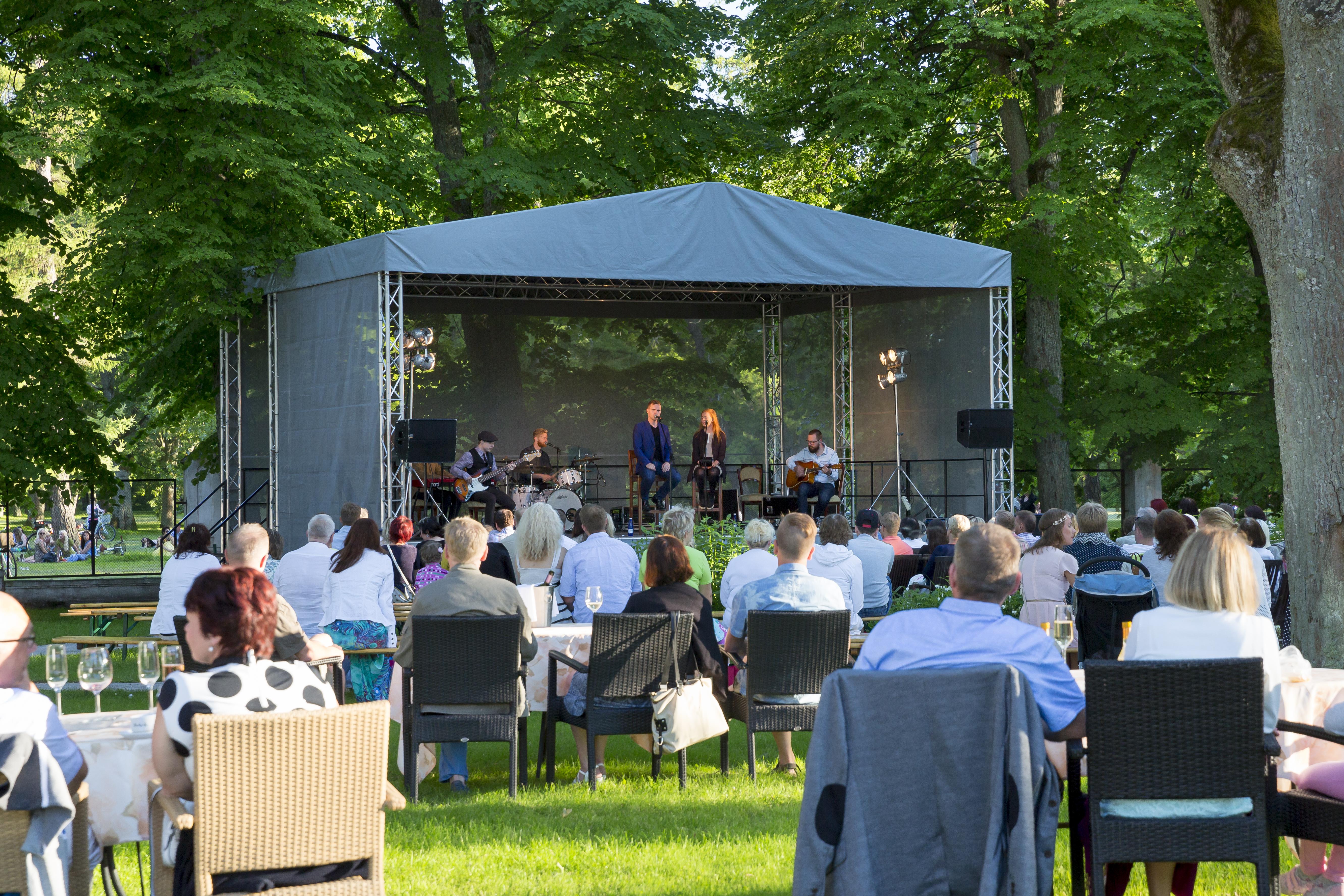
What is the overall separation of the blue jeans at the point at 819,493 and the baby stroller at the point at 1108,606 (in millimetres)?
7748

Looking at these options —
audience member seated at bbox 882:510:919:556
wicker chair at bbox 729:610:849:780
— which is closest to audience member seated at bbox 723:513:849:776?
wicker chair at bbox 729:610:849:780

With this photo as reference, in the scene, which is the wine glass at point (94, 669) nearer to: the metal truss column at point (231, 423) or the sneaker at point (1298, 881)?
the sneaker at point (1298, 881)

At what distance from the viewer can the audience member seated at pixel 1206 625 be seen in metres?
3.48

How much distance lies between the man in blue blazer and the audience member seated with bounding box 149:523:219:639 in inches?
284

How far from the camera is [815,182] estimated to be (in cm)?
1909

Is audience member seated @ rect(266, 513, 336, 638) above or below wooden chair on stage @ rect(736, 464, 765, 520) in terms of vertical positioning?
below

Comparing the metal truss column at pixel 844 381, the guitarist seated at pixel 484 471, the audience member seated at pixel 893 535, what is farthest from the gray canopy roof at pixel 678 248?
the audience member seated at pixel 893 535

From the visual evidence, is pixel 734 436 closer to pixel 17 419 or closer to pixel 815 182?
pixel 815 182

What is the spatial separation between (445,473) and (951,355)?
539 centimetres

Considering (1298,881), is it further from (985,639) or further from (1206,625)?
(985,639)

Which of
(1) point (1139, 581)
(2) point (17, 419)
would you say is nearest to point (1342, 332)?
(1) point (1139, 581)

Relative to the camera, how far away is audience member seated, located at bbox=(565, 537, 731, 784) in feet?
17.7

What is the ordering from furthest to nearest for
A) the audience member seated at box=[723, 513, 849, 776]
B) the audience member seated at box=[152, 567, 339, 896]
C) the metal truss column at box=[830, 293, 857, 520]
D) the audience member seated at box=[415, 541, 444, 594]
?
1. the metal truss column at box=[830, 293, 857, 520]
2. the audience member seated at box=[415, 541, 444, 594]
3. the audience member seated at box=[723, 513, 849, 776]
4. the audience member seated at box=[152, 567, 339, 896]

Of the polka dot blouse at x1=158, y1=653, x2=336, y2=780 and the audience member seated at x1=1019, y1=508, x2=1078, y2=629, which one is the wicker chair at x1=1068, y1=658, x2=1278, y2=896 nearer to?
the polka dot blouse at x1=158, y1=653, x2=336, y2=780
